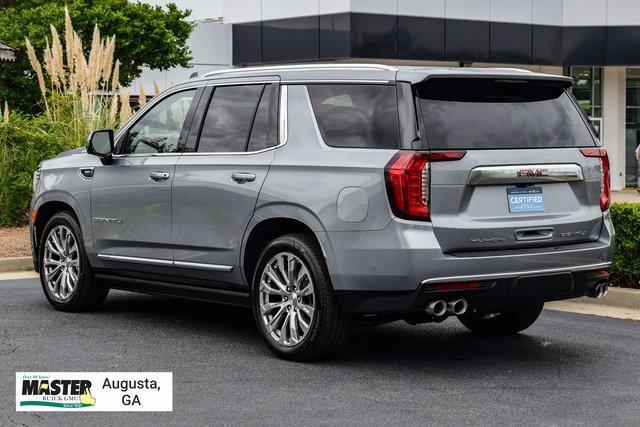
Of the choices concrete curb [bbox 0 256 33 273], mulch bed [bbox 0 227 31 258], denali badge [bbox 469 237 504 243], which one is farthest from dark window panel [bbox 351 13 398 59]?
denali badge [bbox 469 237 504 243]

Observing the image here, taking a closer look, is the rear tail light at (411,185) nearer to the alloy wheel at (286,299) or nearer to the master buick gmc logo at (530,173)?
the master buick gmc logo at (530,173)

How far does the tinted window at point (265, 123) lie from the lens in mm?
7871

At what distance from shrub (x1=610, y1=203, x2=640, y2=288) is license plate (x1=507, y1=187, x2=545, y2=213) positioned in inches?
139

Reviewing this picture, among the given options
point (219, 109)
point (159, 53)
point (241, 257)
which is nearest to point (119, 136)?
point (219, 109)

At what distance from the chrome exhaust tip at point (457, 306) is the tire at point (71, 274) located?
360 centimetres

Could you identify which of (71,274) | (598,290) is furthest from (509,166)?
(71,274)

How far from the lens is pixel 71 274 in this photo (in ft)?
31.3

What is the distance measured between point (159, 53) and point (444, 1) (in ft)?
35.8

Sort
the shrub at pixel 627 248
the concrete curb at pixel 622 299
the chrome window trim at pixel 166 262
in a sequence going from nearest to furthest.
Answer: the chrome window trim at pixel 166 262 < the concrete curb at pixel 622 299 < the shrub at pixel 627 248

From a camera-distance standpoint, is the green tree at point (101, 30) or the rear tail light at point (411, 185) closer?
the rear tail light at point (411, 185)

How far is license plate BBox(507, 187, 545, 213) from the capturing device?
7184 mm

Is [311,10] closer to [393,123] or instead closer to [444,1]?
[444,1]

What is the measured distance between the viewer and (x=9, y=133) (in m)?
16.7

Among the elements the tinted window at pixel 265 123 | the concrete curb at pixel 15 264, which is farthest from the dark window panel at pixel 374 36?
the tinted window at pixel 265 123
